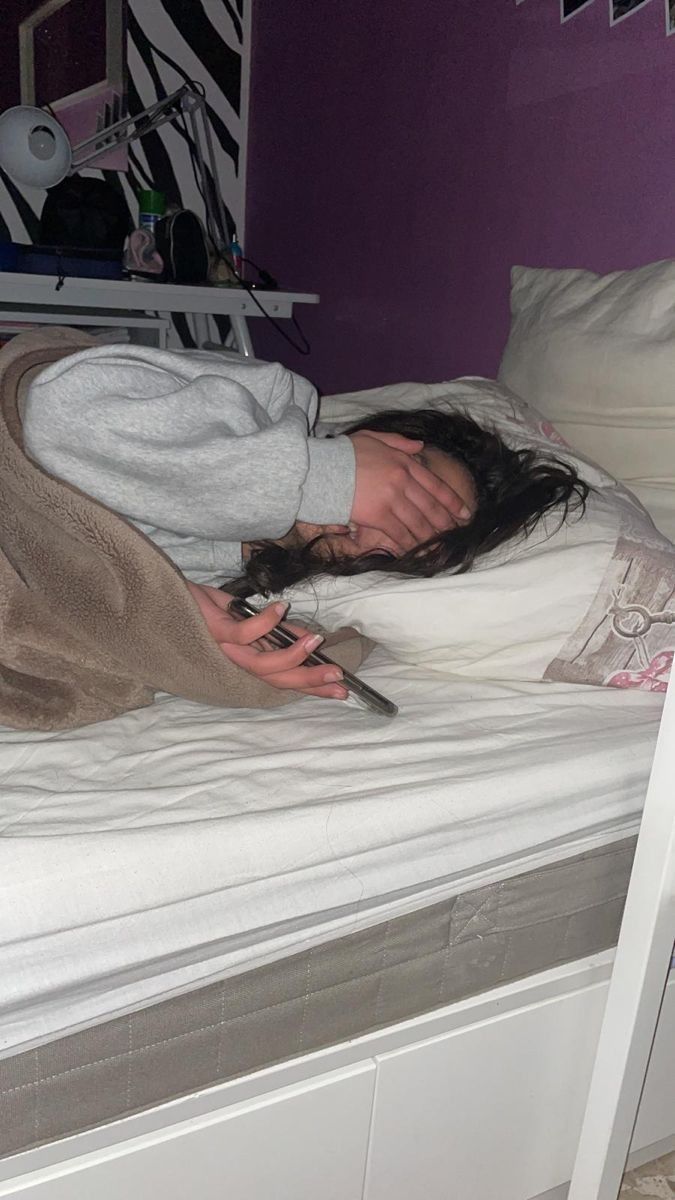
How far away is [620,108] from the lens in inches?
54.1

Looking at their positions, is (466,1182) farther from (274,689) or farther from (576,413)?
(576,413)

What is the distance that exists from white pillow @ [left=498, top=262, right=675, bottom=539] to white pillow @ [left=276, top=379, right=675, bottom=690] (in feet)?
0.68

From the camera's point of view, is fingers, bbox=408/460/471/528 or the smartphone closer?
the smartphone

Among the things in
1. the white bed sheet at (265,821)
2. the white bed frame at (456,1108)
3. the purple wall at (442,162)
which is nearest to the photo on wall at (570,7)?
the purple wall at (442,162)

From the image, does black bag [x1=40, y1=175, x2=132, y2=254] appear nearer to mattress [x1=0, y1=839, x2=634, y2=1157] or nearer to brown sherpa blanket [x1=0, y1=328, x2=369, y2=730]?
brown sherpa blanket [x1=0, y1=328, x2=369, y2=730]


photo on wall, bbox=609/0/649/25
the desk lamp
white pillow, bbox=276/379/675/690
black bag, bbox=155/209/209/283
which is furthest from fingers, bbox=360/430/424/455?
the desk lamp

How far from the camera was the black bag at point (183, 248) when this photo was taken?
7.23 ft

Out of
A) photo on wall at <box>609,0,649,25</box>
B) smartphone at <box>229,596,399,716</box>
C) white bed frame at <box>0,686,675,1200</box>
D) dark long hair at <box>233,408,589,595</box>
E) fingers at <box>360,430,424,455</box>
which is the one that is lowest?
white bed frame at <box>0,686,675,1200</box>

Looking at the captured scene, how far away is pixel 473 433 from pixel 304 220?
5.26 feet

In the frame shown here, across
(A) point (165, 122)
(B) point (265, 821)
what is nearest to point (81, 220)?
(A) point (165, 122)

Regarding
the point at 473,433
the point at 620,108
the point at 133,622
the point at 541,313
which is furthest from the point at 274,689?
the point at 620,108

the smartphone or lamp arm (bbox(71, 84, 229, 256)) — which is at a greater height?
lamp arm (bbox(71, 84, 229, 256))

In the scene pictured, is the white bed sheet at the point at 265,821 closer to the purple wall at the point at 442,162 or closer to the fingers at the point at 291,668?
the fingers at the point at 291,668

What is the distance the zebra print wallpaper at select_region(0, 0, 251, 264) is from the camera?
2.62 meters
